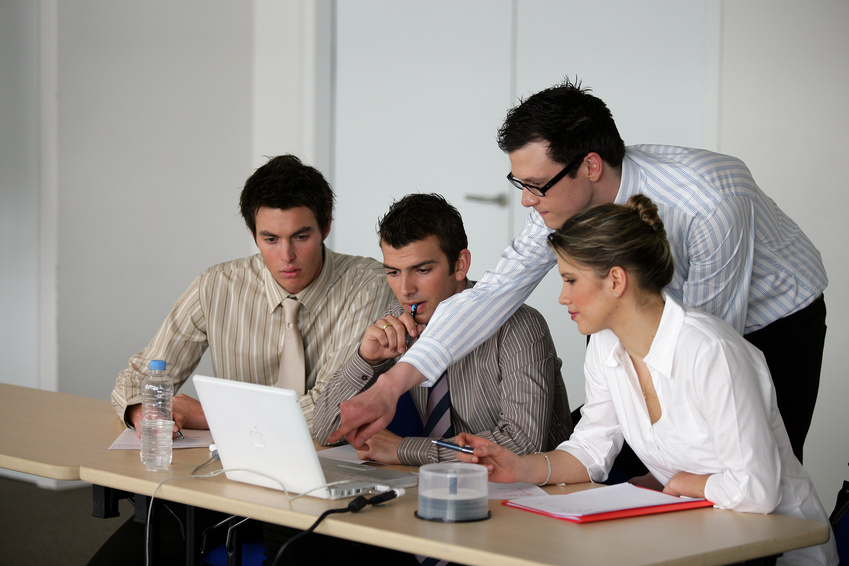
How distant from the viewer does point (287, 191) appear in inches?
96.8

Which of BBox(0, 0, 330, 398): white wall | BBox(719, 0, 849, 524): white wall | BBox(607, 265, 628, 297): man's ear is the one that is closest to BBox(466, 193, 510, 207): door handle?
BBox(0, 0, 330, 398): white wall

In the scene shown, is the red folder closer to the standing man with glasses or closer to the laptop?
the laptop

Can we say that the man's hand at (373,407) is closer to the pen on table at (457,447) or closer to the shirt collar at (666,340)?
the pen on table at (457,447)

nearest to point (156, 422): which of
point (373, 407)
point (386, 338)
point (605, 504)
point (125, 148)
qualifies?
Answer: point (373, 407)

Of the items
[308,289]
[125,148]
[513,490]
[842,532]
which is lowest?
[842,532]

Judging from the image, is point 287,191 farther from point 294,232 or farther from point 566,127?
point 566,127

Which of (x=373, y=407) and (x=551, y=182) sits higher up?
(x=551, y=182)

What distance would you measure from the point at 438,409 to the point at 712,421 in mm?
792

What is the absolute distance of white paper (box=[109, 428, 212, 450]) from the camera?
1.98 meters

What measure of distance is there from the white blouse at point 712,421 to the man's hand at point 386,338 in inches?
20.2

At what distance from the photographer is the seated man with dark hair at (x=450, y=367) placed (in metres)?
2.01

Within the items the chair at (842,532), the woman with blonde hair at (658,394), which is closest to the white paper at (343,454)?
the woman with blonde hair at (658,394)

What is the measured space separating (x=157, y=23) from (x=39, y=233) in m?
1.22

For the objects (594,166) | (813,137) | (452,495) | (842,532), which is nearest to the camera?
(452,495)
